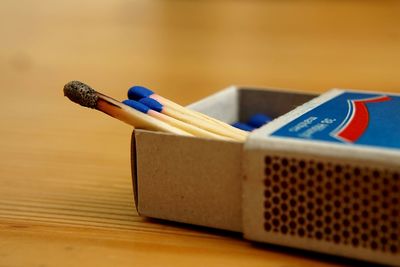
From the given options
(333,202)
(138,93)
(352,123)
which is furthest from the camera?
(138,93)

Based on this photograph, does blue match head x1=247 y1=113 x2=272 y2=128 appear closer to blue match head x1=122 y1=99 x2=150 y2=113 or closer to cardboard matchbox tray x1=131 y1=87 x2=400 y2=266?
cardboard matchbox tray x1=131 y1=87 x2=400 y2=266

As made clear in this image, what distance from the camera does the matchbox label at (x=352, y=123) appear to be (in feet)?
3.43

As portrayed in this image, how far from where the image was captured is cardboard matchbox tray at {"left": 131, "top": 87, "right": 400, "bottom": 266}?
0.98m

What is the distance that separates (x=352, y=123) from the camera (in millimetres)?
1126

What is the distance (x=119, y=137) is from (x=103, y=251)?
808 millimetres

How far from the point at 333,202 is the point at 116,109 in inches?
14.5

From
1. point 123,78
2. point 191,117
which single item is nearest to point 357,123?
point 191,117

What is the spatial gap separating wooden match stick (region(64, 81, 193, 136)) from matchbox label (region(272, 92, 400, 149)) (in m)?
0.19

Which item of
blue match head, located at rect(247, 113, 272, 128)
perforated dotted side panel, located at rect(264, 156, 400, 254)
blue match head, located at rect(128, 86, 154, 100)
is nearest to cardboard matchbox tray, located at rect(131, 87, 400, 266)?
perforated dotted side panel, located at rect(264, 156, 400, 254)

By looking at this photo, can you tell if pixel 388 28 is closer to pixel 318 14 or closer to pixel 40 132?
pixel 318 14

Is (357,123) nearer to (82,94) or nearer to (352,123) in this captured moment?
(352,123)

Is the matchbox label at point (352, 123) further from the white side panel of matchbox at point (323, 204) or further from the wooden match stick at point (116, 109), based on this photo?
the wooden match stick at point (116, 109)

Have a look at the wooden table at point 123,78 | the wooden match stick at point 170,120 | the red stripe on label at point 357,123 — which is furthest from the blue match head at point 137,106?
the red stripe on label at point 357,123

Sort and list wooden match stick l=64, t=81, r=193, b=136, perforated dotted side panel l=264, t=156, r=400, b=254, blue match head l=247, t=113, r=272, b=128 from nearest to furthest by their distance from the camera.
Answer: perforated dotted side panel l=264, t=156, r=400, b=254, wooden match stick l=64, t=81, r=193, b=136, blue match head l=247, t=113, r=272, b=128
